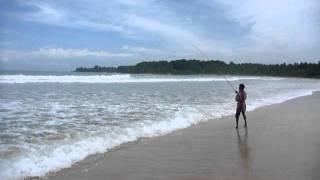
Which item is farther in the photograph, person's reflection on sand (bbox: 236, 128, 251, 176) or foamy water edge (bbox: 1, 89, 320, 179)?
person's reflection on sand (bbox: 236, 128, 251, 176)

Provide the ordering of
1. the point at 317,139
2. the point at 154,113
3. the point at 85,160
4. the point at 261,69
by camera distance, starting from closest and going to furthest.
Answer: the point at 85,160, the point at 317,139, the point at 154,113, the point at 261,69

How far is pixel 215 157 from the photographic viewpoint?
8.23m

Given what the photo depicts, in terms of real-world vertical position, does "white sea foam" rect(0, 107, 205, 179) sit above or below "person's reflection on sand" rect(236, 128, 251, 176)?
above

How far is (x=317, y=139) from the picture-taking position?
1016 cm

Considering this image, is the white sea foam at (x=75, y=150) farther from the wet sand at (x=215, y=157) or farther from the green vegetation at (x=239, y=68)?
the green vegetation at (x=239, y=68)

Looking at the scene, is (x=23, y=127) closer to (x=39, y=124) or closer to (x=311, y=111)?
(x=39, y=124)

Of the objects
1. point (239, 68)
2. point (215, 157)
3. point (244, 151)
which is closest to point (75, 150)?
point (215, 157)

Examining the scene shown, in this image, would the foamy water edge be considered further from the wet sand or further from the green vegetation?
the green vegetation

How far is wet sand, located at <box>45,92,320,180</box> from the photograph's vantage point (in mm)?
6914

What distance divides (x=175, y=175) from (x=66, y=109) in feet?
31.2

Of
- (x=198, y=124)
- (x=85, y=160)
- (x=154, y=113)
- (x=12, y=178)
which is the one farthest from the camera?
(x=154, y=113)

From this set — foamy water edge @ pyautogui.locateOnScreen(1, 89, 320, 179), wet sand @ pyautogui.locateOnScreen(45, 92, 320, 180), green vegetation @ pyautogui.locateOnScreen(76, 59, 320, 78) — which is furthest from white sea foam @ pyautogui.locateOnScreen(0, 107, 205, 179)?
green vegetation @ pyautogui.locateOnScreen(76, 59, 320, 78)

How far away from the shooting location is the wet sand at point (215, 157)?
22.7ft

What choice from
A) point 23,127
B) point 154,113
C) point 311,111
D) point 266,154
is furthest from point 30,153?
point 311,111
